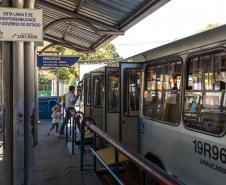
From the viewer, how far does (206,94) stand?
4.94 metres

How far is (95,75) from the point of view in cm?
1238

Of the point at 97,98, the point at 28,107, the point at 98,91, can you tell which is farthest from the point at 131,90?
the point at 97,98

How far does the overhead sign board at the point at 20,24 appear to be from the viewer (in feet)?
18.0

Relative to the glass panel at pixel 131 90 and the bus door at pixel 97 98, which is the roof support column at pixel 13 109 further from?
the bus door at pixel 97 98

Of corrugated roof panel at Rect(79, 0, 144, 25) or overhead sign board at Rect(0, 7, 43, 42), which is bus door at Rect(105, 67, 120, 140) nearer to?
corrugated roof panel at Rect(79, 0, 144, 25)

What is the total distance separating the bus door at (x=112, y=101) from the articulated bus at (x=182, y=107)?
1.59m

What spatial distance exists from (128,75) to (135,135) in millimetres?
1072

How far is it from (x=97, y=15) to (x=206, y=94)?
24.5 ft

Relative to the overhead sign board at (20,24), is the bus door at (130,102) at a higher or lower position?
lower

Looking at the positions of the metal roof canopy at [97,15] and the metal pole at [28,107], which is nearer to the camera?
the metal pole at [28,107]

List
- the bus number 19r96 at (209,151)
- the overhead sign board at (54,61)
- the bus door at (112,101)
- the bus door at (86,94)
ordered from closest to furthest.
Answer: the bus number 19r96 at (209,151)
the bus door at (112,101)
the bus door at (86,94)
the overhead sign board at (54,61)

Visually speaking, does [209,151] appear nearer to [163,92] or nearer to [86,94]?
[163,92]

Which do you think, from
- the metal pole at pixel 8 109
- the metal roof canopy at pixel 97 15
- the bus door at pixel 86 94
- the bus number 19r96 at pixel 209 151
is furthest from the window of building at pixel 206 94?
the bus door at pixel 86 94

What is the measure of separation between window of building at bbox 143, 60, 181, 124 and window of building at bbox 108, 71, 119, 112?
2.24m
